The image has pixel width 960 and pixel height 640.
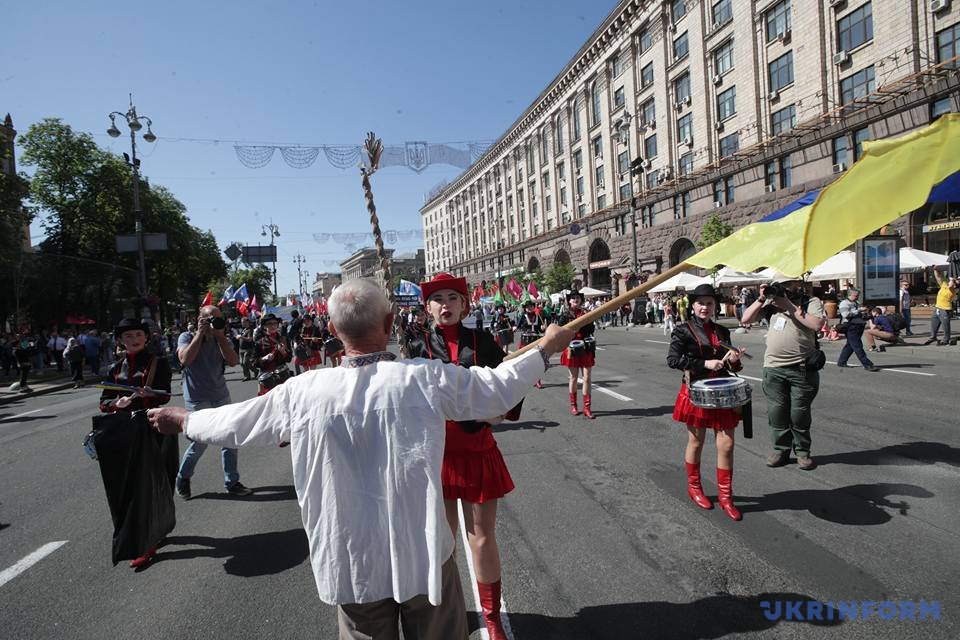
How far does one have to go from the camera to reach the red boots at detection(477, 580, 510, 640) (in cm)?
278

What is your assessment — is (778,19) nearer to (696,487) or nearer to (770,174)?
(770,174)

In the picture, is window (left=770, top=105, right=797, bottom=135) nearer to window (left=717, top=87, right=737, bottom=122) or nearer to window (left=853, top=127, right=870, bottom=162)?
window (left=717, top=87, right=737, bottom=122)

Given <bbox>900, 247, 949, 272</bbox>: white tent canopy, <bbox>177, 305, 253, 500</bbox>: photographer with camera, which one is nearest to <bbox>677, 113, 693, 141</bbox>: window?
<bbox>900, 247, 949, 272</bbox>: white tent canopy

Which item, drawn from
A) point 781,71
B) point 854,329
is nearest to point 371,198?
point 854,329

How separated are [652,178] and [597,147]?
28.9 ft

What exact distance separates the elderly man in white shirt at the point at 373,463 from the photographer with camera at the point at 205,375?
3678mm

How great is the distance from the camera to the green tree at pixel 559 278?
156 feet

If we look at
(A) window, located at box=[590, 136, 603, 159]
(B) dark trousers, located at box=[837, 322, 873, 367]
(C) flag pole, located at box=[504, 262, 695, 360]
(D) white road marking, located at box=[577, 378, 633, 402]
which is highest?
(A) window, located at box=[590, 136, 603, 159]

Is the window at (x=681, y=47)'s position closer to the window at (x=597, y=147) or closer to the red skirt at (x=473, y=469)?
the window at (x=597, y=147)

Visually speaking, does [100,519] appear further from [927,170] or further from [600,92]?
[600,92]

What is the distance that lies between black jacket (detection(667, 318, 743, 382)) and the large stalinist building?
22811mm

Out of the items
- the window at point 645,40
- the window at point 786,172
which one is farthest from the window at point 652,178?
the window at point 786,172

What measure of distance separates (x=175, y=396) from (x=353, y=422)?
44.4ft

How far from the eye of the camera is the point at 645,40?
124 ft
